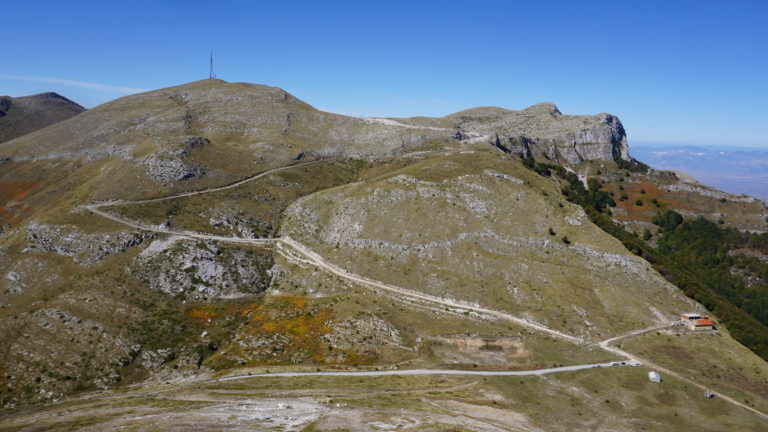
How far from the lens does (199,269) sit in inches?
4063

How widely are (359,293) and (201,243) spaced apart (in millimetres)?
46939

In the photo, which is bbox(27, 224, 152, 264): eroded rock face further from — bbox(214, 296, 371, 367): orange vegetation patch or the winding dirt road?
bbox(214, 296, 371, 367): orange vegetation patch

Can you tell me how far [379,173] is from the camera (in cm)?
16500

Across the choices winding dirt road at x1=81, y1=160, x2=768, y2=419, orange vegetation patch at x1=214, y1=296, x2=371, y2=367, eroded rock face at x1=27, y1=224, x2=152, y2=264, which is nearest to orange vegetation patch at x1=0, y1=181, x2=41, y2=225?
winding dirt road at x1=81, y1=160, x2=768, y2=419

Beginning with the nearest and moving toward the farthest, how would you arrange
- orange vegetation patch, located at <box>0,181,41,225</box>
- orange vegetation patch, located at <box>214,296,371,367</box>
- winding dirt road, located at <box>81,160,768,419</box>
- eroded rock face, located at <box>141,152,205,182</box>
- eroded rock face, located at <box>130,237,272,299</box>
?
1. winding dirt road, located at <box>81,160,768,419</box>
2. orange vegetation patch, located at <box>214,296,371,367</box>
3. eroded rock face, located at <box>130,237,272,299</box>
4. orange vegetation patch, located at <box>0,181,41,225</box>
5. eroded rock face, located at <box>141,152,205,182</box>

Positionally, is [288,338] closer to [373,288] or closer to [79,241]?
[373,288]

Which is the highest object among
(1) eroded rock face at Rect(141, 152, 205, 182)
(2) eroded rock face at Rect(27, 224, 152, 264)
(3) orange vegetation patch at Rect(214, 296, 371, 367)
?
(1) eroded rock face at Rect(141, 152, 205, 182)

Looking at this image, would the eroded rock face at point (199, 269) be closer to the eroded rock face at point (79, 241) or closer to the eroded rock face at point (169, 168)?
the eroded rock face at point (79, 241)

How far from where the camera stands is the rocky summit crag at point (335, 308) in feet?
206

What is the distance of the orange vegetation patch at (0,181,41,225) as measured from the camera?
430 feet

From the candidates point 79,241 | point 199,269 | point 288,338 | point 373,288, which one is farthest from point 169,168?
point 373,288

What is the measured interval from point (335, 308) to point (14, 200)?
138503 mm

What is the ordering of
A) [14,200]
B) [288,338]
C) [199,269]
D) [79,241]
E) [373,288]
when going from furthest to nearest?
[14,200] < [199,269] < [79,241] < [373,288] < [288,338]

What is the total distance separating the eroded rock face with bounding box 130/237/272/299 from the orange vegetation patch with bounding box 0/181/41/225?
65.3m
